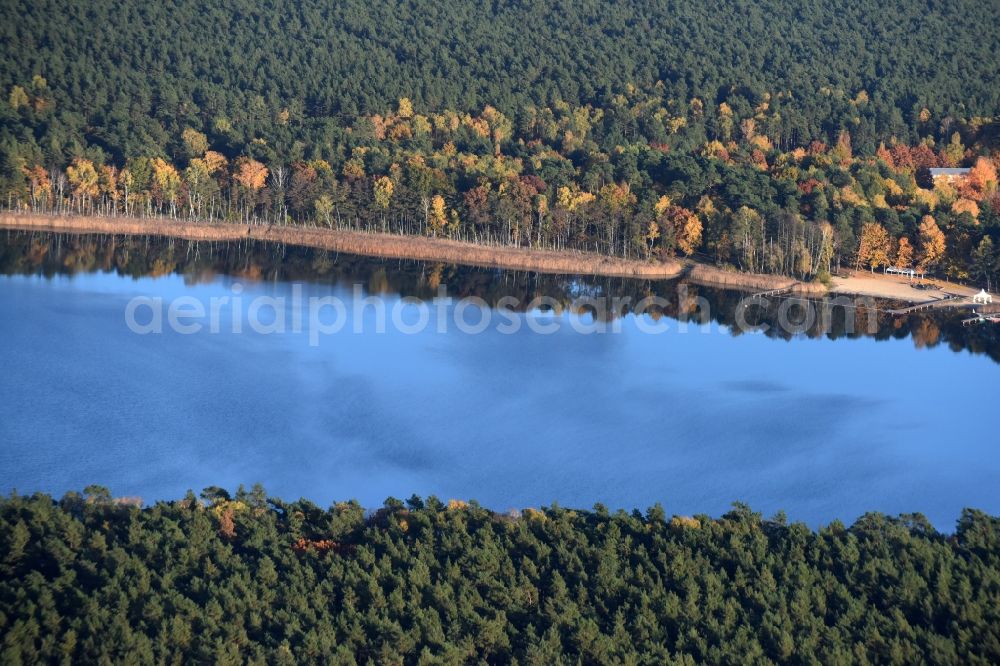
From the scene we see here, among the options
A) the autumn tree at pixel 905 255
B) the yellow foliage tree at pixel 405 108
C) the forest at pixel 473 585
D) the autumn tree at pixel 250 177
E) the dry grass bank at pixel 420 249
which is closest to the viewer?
the forest at pixel 473 585

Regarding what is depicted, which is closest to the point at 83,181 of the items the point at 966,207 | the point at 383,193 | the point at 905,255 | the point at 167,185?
the point at 167,185

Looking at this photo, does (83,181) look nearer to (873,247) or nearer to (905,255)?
(873,247)

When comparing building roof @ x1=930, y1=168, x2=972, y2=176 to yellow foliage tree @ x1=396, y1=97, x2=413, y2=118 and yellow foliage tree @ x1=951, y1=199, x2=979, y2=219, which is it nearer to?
yellow foliage tree @ x1=951, y1=199, x2=979, y2=219

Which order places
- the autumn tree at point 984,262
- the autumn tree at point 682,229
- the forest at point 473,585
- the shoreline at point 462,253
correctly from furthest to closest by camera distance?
1. the autumn tree at point 682,229
2. the shoreline at point 462,253
3. the autumn tree at point 984,262
4. the forest at point 473,585

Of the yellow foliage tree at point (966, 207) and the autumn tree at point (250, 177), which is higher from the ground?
the autumn tree at point (250, 177)

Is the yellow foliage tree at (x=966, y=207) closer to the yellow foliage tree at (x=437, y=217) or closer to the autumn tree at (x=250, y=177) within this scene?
the yellow foliage tree at (x=437, y=217)

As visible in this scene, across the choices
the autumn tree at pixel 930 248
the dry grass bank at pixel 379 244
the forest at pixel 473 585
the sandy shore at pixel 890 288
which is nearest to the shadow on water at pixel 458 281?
the dry grass bank at pixel 379 244
